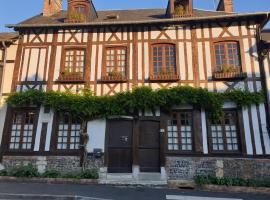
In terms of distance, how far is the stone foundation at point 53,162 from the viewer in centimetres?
880

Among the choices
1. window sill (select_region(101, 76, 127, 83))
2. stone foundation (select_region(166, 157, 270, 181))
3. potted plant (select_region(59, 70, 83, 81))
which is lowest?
stone foundation (select_region(166, 157, 270, 181))

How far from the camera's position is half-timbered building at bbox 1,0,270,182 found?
28.3 ft

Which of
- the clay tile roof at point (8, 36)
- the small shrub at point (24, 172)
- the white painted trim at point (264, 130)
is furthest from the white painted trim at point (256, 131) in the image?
the clay tile roof at point (8, 36)

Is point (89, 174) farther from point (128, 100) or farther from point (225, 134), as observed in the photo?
point (225, 134)

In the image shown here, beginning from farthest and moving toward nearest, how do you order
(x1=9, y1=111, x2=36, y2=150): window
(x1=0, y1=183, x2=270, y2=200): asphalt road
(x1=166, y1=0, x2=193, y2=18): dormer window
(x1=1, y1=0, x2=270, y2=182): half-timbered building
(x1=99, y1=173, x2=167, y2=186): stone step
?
(x1=166, y1=0, x2=193, y2=18): dormer window
(x1=9, y1=111, x2=36, y2=150): window
(x1=1, y1=0, x2=270, y2=182): half-timbered building
(x1=99, y1=173, x2=167, y2=186): stone step
(x1=0, y1=183, x2=270, y2=200): asphalt road

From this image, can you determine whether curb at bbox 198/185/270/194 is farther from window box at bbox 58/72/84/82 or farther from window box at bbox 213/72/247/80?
window box at bbox 58/72/84/82

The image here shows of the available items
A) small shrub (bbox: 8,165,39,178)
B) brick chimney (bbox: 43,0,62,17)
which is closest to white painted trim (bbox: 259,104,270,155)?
small shrub (bbox: 8,165,39,178)

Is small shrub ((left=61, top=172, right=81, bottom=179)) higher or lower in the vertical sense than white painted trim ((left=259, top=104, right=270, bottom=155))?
lower

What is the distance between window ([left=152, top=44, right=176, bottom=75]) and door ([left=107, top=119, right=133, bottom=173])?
2.36 meters

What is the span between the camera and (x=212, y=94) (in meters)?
8.73

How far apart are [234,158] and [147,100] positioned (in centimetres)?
351

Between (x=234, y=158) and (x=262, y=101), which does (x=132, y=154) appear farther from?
(x=262, y=101)

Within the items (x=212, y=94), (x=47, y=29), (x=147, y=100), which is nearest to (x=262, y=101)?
(x=212, y=94)

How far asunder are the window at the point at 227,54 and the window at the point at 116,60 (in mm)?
3536
